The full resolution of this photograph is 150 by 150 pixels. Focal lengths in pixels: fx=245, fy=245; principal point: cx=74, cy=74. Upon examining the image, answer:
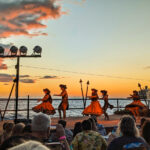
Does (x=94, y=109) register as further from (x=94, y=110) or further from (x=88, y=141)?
(x=88, y=141)

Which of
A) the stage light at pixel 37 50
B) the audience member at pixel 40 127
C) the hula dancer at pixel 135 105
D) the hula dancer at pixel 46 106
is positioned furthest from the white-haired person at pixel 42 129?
the hula dancer at pixel 135 105

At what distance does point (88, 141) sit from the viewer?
11.8 feet

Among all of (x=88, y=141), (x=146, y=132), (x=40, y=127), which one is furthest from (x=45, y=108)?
(x=40, y=127)

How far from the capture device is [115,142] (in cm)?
289

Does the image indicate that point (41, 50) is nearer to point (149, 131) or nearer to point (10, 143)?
point (149, 131)

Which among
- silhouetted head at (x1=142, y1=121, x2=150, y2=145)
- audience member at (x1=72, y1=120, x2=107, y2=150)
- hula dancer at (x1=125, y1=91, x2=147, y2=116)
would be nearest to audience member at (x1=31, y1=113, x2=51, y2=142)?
audience member at (x1=72, y1=120, x2=107, y2=150)

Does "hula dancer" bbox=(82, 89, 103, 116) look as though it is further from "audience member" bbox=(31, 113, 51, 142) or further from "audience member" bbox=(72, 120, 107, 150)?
"audience member" bbox=(31, 113, 51, 142)

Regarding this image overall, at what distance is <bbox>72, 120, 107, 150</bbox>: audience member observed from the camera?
3.54 m

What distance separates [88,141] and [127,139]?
806mm

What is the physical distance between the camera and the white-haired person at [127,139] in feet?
9.15

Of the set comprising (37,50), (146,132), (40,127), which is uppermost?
(37,50)

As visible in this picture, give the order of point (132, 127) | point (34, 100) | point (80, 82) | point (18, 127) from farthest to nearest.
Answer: point (80, 82) < point (34, 100) < point (18, 127) < point (132, 127)

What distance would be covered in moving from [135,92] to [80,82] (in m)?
3.75

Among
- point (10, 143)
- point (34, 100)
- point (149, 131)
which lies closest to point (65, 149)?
point (149, 131)
